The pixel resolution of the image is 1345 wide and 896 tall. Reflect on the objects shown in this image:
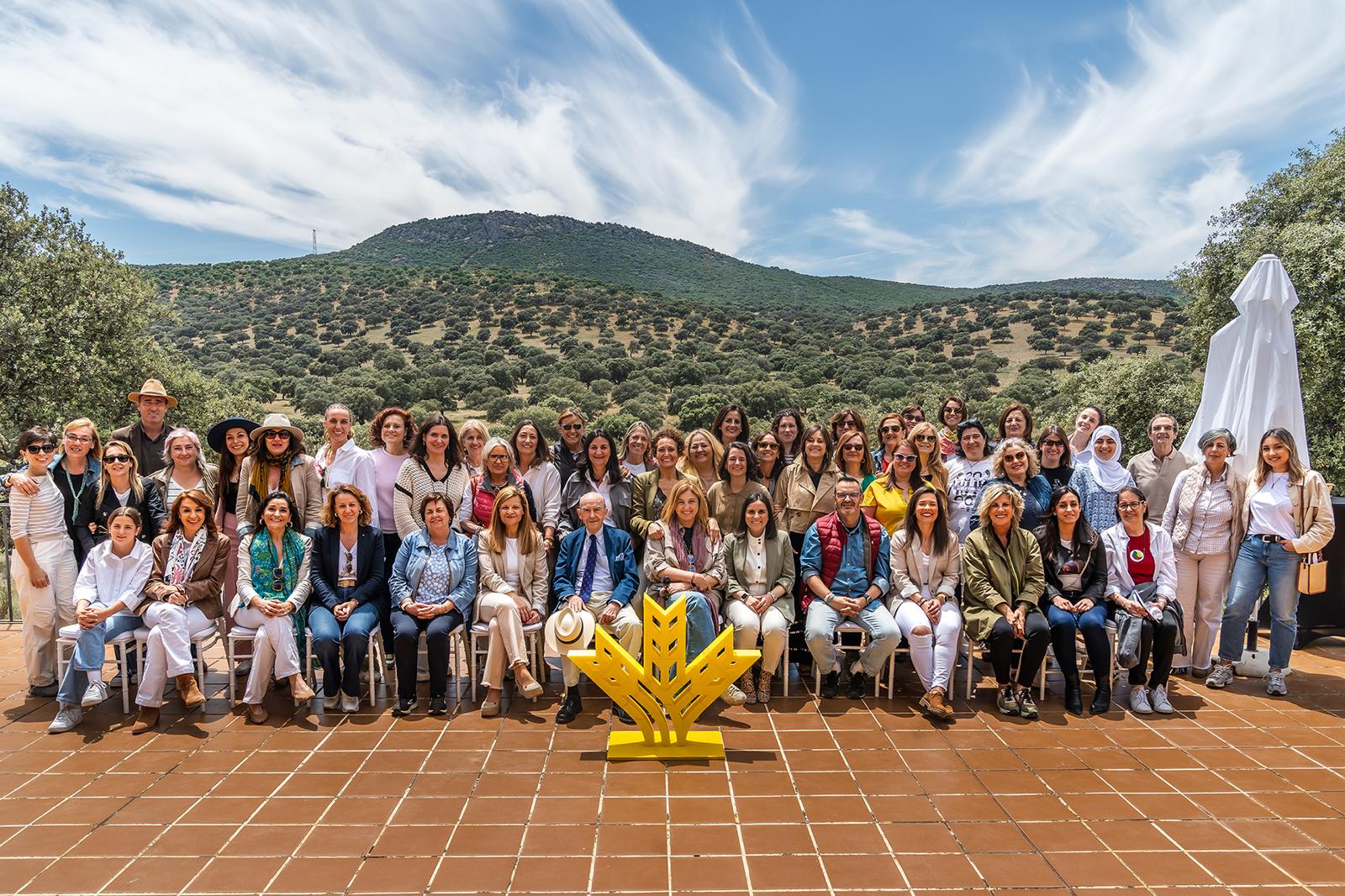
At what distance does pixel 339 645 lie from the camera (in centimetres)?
479

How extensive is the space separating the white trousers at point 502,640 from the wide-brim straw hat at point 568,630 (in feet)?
0.68

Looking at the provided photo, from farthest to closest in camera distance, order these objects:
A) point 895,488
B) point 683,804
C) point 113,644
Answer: point 895,488
point 113,644
point 683,804

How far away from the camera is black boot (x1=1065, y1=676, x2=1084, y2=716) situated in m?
4.81

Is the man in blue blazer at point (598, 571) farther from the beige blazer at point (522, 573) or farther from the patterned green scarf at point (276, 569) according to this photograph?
the patterned green scarf at point (276, 569)

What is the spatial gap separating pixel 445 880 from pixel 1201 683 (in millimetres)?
5319

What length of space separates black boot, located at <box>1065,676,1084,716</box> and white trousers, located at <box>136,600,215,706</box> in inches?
219

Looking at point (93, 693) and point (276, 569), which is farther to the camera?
point (276, 569)

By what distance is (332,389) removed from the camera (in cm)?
2703

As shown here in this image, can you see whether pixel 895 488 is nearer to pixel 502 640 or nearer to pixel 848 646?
pixel 848 646

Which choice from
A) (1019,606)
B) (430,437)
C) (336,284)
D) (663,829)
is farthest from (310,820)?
(336,284)

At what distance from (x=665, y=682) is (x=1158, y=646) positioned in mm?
3287

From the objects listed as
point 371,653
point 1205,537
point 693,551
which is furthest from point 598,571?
point 1205,537

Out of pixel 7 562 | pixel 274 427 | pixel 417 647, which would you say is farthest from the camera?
pixel 7 562

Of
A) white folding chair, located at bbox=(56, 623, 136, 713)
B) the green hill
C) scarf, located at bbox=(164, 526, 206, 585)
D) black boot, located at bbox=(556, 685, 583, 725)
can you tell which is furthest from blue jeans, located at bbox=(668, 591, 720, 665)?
the green hill
